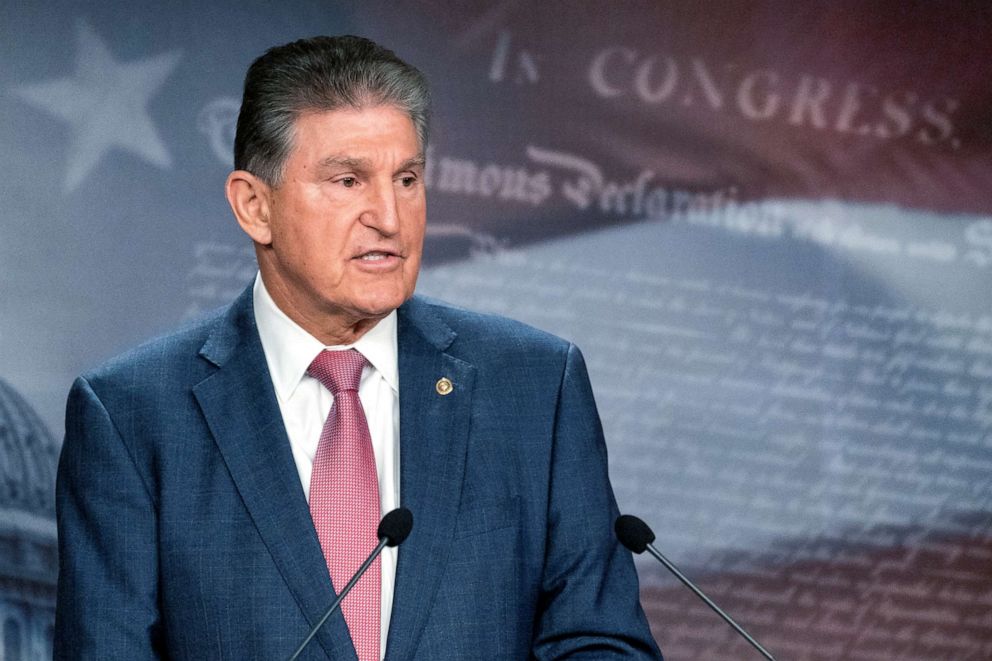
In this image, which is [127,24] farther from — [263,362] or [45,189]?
[263,362]

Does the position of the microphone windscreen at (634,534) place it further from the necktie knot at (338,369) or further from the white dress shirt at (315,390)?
the necktie knot at (338,369)

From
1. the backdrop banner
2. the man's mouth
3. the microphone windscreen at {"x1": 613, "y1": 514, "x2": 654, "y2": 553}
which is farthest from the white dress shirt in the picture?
the backdrop banner

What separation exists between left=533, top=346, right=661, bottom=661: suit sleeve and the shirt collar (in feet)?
0.84

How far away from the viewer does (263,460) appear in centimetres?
195

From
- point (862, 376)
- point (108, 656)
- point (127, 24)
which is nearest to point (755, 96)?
point (862, 376)

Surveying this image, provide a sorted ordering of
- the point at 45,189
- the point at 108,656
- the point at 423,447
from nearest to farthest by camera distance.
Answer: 1. the point at 108,656
2. the point at 423,447
3. the point at 45,189

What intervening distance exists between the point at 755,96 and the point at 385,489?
1.85m

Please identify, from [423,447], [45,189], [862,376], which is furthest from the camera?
[862,376]

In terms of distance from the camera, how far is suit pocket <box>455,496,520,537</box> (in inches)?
77.2

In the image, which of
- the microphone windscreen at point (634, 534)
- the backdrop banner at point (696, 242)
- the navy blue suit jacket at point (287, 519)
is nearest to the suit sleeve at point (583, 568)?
the navy blue suit jacket at point (287, 519)

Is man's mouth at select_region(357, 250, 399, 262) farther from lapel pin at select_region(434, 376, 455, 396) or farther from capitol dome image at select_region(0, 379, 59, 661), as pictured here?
capitol dome image at select_region(0, 379, 59, 661)

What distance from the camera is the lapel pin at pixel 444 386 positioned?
6.71ft

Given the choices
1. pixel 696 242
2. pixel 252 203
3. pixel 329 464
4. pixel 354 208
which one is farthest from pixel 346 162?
pixel 696 242

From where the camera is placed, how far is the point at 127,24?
132 inches
